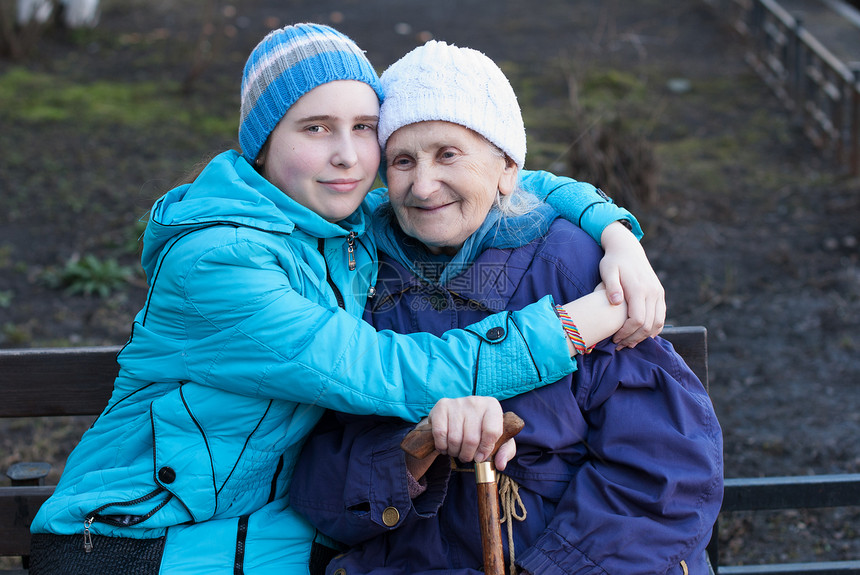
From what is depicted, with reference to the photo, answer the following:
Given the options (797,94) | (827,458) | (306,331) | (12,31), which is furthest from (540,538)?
(12,31)

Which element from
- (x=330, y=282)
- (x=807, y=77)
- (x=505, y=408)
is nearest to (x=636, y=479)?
(x=505, y=408)

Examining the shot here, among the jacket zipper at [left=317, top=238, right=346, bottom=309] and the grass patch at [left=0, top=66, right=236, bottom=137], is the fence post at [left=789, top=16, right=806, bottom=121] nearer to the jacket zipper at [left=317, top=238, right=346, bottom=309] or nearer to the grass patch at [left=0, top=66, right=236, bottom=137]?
the grass patch at [left=0, top=66, right=236, bottom=137]

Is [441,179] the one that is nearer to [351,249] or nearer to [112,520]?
[351,249]

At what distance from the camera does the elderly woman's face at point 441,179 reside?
2354 mm

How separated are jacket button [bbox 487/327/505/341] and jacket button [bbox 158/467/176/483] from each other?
0.87m

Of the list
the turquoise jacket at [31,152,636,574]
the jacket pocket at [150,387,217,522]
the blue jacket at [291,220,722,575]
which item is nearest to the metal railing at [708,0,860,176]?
the blue jacket at [291,220,722,575]

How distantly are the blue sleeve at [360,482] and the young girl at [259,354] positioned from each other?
8cm

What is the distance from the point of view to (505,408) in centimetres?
225

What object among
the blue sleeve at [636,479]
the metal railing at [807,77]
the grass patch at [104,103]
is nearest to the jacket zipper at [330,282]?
the blue sleeve at [636,479]

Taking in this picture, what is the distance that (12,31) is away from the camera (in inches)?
388

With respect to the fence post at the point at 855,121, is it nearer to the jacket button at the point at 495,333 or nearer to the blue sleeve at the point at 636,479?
the blue sleeve at the point at 636,479

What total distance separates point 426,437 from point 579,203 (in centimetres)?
93

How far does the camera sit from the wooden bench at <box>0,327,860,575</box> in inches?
111

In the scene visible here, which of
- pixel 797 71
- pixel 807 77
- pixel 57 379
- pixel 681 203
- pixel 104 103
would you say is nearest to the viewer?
pixel 57 379
